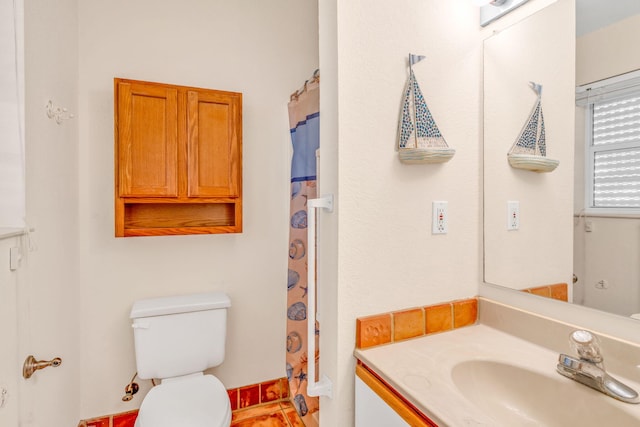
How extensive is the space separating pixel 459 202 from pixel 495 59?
54cm

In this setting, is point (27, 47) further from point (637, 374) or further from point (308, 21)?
point (637, 374)

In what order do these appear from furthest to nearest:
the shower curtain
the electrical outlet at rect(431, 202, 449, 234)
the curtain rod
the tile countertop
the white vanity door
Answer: the shower curtain → the curtain rod → the electrical outlet at rect(431, 202, 449, 234) → the white vanity door → the tile countertop

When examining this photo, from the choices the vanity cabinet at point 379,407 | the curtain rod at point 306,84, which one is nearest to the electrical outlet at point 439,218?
the vanity cabinet at point 379,407

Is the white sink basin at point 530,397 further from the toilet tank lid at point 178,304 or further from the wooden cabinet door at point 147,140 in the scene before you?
the wooden cabinet door at point 147,140

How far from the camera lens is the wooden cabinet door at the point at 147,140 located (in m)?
1.66

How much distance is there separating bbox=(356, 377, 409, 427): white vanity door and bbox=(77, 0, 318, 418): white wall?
1.28 m

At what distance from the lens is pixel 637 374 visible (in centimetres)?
81

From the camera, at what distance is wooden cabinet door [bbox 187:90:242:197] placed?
1.79m

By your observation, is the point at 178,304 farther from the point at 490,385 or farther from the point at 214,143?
the point at 490,385

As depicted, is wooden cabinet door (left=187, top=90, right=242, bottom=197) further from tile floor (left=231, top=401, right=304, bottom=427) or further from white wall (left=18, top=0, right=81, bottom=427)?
tile floor (left=231, top=401, right=304, bottom=427)

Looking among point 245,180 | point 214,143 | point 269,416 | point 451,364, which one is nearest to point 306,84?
point 214,143

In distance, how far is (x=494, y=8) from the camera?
119 centimetres

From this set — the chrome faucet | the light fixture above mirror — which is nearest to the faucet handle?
the chrome faucet

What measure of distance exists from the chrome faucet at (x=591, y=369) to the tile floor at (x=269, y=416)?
1623 millimetres
